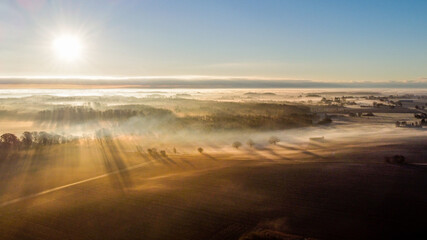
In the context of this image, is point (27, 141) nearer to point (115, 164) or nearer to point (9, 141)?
point (9, 141)

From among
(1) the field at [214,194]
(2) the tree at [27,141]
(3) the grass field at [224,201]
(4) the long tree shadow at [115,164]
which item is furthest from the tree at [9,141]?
(3) the grass field at [224,201]

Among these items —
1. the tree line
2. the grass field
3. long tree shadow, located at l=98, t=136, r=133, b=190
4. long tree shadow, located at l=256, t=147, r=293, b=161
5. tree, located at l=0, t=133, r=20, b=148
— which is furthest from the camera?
the tree line

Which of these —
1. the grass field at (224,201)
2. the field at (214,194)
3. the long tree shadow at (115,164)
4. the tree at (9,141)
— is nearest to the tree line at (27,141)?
the tree at (9,141)

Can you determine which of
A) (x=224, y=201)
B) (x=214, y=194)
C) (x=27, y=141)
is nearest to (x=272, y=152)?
(x=214, y=194)

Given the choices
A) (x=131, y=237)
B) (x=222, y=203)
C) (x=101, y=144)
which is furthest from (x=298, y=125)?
(x=131, y=237)

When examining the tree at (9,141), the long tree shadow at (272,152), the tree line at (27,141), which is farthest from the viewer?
the tree line at (27,141)

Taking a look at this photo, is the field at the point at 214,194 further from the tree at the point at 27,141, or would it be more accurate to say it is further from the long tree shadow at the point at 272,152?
the tree at the point at 27,141

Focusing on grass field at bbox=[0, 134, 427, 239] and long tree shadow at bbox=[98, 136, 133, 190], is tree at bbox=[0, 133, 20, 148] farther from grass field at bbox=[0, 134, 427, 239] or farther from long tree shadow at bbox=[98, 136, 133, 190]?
grass field at bbox=[0, 134, 427, 239]

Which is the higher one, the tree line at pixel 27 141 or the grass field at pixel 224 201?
the grass field at pixel 224 201

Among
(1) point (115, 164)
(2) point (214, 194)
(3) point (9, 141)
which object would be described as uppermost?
(2) point (214, 194)

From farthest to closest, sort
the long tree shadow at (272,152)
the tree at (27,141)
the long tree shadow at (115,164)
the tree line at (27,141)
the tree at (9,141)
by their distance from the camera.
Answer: the tree at (27,141) → the tree line at (27,141) → the tree at (9,141) → the long tree shadow at (272,152) → the long tree shadow at (115,164)

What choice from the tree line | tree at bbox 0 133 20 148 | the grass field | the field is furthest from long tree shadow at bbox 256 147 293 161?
tree at bbox 0 133 20 148

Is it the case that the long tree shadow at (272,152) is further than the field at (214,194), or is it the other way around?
the long tree shadow at (272,152)

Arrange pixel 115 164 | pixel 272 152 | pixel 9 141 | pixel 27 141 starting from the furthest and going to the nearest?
pixel 27 141, pixel 9 141, pixel 272 152, pixel 115 164
